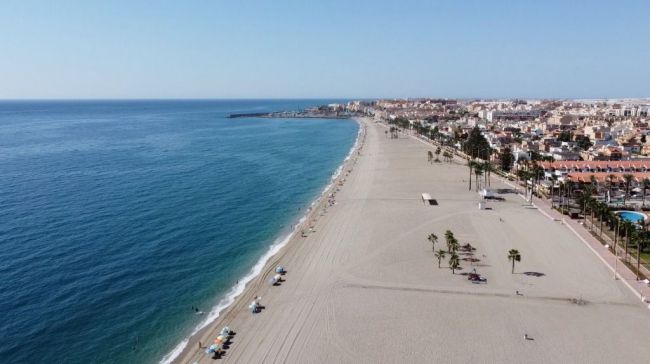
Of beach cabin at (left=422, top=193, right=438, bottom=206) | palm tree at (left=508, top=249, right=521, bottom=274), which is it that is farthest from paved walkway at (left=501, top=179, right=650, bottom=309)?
beach cabin at (left=422, top=193, right=438, bottom=206)

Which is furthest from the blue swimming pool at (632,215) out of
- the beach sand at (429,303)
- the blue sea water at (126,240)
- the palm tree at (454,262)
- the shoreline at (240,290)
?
the blue sea water at (126,240)

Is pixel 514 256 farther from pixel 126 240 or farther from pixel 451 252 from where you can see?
pixel 126 240

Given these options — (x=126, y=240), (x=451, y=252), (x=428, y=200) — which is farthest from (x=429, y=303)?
(x=126, y=240)

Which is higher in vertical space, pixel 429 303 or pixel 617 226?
pixel 617 226

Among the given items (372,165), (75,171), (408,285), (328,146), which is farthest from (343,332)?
(328,146)

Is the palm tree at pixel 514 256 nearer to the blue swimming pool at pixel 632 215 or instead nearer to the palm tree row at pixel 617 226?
the palm tree row at pixel 617 226

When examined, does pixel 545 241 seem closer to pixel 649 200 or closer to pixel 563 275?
pixel 563 275
